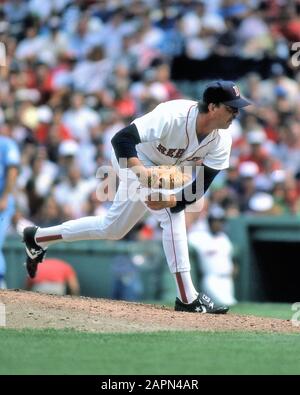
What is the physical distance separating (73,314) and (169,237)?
0.91 metres

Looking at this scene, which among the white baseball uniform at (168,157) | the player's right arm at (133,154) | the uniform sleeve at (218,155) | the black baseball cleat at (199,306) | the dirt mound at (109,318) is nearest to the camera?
the dirt mound at (109,318)

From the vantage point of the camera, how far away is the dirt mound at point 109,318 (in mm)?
6656

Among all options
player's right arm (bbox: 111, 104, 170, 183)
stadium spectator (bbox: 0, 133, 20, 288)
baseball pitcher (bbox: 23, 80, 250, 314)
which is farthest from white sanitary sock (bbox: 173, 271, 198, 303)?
stadium spectator (bbox: 0, 133, 20, 288)

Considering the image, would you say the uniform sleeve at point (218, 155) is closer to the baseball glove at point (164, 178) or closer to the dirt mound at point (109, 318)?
the baseball glove at point (164, 178)

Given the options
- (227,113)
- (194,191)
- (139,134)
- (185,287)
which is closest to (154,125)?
(139,134)

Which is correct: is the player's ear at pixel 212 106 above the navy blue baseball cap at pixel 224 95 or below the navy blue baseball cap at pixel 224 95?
below

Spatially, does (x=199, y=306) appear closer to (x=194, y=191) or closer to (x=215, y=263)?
(x=194, y=191)

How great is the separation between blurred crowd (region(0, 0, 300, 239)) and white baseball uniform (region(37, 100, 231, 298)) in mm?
4434

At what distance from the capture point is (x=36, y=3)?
55.3 feet

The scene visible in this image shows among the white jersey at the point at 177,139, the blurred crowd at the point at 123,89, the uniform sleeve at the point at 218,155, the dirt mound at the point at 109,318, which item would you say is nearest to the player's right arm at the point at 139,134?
the white jersey at the point at 177,139

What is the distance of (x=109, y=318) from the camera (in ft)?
22.3

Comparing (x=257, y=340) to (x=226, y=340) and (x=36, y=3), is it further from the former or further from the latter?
(x=36, y=3)

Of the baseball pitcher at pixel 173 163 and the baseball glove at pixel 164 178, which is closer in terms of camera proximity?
the baseball glove at pixel 164 178

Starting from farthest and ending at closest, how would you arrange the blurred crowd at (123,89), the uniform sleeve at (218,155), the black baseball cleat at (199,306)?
the blurred crowd at (123,89), the black baseball cleat at (199,306), the uniform sleeve at (218,155)
